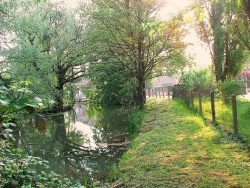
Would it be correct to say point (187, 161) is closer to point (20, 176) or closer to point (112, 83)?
point (20, 176)

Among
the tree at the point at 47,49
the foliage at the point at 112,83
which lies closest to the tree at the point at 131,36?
the foliage at the point at 112,83

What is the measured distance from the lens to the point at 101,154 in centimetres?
1025

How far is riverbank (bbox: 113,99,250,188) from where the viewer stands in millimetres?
5379

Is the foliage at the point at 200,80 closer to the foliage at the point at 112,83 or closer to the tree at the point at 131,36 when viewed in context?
the tree at the point at 131,36

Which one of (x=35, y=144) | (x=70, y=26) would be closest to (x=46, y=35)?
(x=70, y=26)

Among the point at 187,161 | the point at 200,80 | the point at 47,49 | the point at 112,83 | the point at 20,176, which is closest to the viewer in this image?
the point at 20,176

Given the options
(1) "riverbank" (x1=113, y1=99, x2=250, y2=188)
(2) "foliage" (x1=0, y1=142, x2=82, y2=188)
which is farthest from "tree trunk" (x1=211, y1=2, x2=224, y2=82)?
(2) "foliage" (x1=0, y1=142, x2=82, y2=188)

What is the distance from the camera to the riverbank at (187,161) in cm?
538

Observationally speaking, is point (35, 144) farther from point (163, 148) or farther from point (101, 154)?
point (163, 148)

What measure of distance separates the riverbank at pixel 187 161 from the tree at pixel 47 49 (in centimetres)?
965

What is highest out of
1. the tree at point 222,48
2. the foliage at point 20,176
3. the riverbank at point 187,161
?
the tree at point 222,48

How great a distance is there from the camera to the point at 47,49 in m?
24.2

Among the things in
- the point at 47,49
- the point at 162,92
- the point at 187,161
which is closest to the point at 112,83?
the point at 47,49

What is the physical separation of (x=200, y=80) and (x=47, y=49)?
13.3 m
